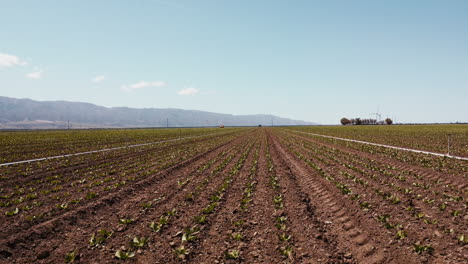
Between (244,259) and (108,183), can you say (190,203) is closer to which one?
(244,259)

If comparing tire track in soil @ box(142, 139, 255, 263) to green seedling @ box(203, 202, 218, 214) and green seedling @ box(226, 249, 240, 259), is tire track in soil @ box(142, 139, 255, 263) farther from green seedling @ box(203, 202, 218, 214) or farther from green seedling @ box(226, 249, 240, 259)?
green seedling @ box(226, 249, 240, 259)

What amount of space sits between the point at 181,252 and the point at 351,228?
4.71m

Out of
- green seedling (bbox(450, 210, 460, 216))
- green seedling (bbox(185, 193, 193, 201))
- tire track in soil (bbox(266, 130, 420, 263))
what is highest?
green seedling (bbox(450, 210, 460, 216))

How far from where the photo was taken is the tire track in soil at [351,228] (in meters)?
5.84

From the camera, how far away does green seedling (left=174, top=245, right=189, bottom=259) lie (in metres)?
5.98

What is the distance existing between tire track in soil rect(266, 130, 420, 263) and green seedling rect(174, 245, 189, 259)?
3.73 meters

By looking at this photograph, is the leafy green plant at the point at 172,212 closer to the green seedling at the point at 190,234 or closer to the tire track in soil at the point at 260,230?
the green seedling at the point at 190,234

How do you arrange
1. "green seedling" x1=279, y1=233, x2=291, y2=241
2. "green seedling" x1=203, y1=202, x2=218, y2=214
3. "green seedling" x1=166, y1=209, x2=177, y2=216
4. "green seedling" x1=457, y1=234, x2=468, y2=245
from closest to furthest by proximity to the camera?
"green seedling" x1=457, y1=234, x2=468, y2=245 < "green seedling" x1=279, y1=233, x2=291, y2=241 < "green seedling" x1=166, y1=209, x2=177, y2=216 < "green seedling" x1=203, y1=202, x2=218, y2=214

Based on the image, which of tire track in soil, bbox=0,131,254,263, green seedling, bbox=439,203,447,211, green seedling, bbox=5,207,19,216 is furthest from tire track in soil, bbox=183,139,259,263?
green seedling, bbox=439,203,447,211

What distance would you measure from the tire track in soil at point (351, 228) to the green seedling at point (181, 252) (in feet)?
12.2

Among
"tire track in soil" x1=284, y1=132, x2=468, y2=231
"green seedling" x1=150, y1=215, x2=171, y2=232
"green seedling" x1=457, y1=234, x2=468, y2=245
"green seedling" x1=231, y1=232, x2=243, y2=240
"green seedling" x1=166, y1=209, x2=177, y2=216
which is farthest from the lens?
"green seedling" x1=166, y1=209, x2=177, y2=216

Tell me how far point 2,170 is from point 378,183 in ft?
68.3

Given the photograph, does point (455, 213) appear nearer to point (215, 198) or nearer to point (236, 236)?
point (236, 236)

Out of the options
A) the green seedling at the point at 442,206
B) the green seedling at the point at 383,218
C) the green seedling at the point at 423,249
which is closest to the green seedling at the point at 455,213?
the green seedling at the point at 442,206
